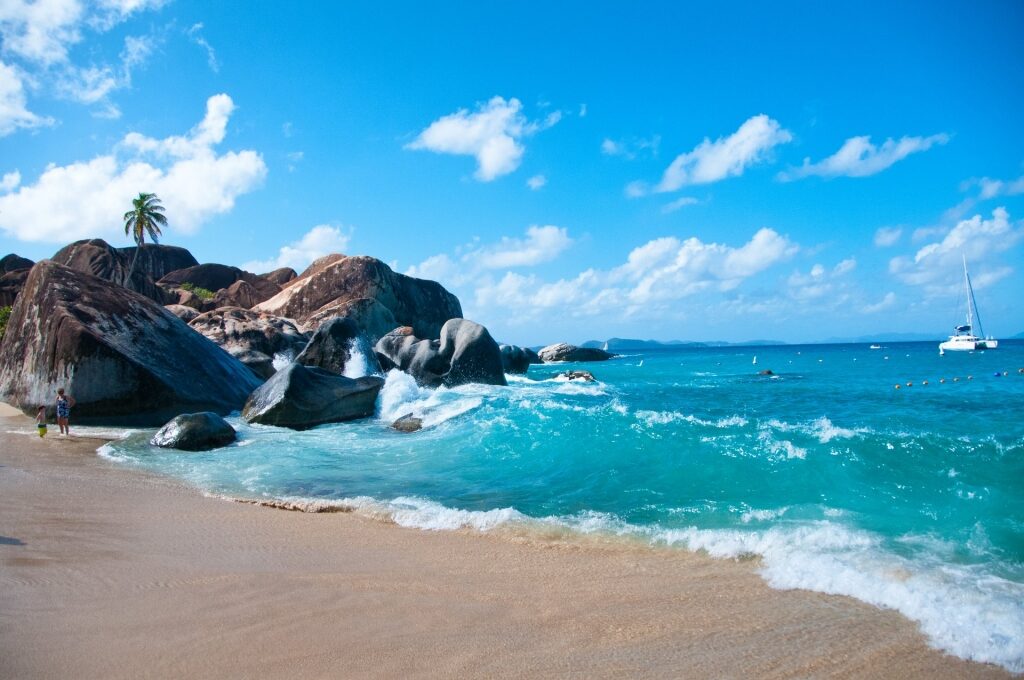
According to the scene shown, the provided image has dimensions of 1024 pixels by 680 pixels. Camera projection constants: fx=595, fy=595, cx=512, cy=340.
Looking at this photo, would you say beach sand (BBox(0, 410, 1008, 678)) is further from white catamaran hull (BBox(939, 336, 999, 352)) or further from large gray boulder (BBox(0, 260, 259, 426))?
white catamaran hull (BBox(939, 336, 999, 352))

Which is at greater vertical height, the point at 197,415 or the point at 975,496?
the point at 197,415

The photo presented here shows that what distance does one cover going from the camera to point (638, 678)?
11.3 ft

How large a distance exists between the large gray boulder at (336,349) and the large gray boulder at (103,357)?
3489 millimetres

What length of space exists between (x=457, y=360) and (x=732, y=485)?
16.9 metres

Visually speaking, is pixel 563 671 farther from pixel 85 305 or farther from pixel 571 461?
pixel 85 305

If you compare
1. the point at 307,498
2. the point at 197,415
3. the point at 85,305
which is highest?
the point at 85,305

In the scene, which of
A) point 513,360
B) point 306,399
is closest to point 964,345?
point 513,360

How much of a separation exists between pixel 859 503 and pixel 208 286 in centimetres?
5905

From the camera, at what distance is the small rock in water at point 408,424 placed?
14461mm

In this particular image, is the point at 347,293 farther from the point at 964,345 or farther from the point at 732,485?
the point at 964,345

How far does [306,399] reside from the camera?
1504 cm

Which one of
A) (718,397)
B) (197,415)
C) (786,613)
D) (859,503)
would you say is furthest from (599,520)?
(718,397)

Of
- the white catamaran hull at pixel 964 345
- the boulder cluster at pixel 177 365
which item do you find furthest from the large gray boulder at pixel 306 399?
the white catamaran hull at pixel 964 345

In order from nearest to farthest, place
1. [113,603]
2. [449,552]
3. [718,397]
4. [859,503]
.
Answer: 1. [113,603]
2. [449,552]
3. [859,503]
4. [718,397]
